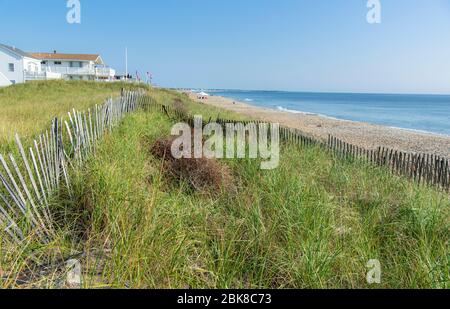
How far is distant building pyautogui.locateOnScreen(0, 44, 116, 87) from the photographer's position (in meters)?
41.4

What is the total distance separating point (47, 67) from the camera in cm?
5181

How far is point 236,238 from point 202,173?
1924 millimetres

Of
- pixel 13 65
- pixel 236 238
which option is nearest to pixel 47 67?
pixel 13 65

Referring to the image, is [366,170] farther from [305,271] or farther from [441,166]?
[305,271]

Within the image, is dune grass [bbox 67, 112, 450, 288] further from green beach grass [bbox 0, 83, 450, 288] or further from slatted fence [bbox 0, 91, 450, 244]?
slatted fence [bbox 0, 91, 450, 244]

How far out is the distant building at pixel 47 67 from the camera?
41438 mm

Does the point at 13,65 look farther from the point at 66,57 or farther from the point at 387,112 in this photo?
the point at 387,112

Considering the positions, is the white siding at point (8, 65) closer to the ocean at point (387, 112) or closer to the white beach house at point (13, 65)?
the white beach house at point (13, 65)

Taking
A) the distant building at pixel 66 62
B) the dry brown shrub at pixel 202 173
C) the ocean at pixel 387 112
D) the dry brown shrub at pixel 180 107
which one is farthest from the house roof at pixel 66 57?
the dry brown shrub at pixel 202 173

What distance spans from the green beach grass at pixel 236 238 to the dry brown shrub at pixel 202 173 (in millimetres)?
274

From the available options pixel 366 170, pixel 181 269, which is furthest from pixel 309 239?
pixel 366 170

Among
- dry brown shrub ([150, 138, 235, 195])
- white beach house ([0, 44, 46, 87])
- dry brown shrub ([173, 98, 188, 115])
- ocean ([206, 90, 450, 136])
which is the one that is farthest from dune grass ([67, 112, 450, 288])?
white beach house ([0, 44, 46, 87])

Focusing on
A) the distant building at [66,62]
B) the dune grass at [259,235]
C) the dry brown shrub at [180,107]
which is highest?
the distant building at [66,62]

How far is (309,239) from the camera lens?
9.49 feet
